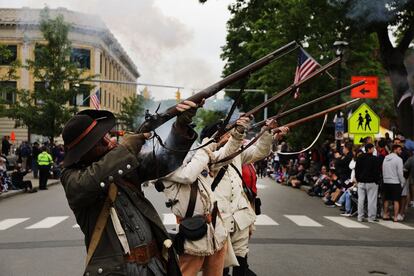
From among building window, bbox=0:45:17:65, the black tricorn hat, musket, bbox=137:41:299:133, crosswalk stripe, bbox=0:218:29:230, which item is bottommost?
crosswalk stripe, bbox=0:218:29:230

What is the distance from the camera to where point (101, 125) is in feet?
10.8

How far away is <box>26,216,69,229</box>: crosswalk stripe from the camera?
13.0m

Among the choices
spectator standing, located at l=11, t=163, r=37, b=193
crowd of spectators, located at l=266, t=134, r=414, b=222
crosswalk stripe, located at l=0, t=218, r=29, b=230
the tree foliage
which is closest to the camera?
crosswalk stripe, located at l=0, t=218, r=29, b=230

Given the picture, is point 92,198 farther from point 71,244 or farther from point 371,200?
point 371,200

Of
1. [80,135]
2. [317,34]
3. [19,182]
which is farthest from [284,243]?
[317,34]

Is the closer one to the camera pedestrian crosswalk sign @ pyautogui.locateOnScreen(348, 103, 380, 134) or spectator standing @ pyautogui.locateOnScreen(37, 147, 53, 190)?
pedestrian crosswalk sign @ pyautogui.locateOnScreen(348, 103, 380, 134)

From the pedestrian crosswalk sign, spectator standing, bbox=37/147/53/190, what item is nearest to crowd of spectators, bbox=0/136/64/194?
spectator standing, bbox=37/147/53/190

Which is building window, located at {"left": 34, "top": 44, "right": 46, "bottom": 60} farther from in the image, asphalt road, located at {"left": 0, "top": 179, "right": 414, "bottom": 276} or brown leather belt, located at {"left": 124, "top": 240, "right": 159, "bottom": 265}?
brown leather belt, located at {"left": 124, "top": 240, "right": 159, "bottom": 265}

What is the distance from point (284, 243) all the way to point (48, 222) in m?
6.15

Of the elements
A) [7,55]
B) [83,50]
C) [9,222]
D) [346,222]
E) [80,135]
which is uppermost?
[83,50]

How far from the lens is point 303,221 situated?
45.8 feet

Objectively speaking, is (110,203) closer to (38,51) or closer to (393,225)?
(393,225)

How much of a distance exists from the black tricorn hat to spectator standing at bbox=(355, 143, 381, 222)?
11920 millimetres

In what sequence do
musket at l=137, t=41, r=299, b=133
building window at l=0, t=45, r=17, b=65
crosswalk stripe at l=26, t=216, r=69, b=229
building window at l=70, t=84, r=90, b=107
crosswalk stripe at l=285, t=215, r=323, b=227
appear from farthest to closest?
1. building window at l=70, t=84, r=90, b=107
2. building window at l=0, t=45, r=17, b=65
3. crosswalk stripe at l=285, t=215, r=323, b=227
4. crosswalk stripe at l=26, t=216, r=69, b=229
5. musket at l=137, t=41, r=299, b=133
